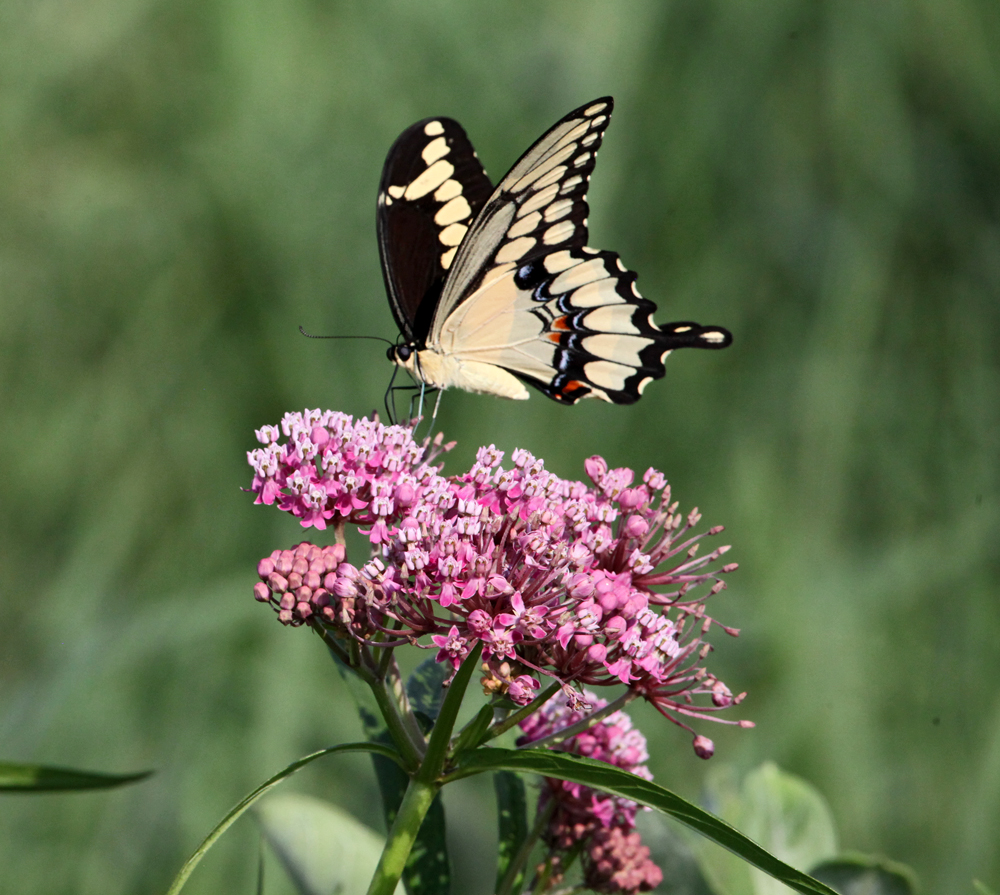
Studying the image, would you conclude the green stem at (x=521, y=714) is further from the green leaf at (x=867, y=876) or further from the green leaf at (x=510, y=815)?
the green leaf at (x=867, y=876)

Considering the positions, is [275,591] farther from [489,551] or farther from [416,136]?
[416,136]

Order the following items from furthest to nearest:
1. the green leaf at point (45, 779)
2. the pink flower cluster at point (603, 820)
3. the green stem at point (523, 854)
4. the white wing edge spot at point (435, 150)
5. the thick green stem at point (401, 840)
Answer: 1. the white wing edge spot at point (435, 150)
2. the pink flower cluster at point (603, 820)
3. the green stem at point (523, 854)
4. the thick green stem at point (401, 840)
5. the green leaf at point (45, 779)

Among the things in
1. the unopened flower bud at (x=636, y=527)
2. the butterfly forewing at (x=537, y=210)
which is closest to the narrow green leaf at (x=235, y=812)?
the unopened flower bud at (x=636, y=527)

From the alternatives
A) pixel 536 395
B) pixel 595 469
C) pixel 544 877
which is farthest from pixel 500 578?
pixel 536 395

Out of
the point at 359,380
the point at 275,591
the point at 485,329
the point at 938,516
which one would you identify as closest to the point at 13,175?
the point at 359,380

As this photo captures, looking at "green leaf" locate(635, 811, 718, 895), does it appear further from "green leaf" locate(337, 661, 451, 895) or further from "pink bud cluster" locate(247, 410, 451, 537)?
"pink bud cluster" locate(247, 410, 451, 537)

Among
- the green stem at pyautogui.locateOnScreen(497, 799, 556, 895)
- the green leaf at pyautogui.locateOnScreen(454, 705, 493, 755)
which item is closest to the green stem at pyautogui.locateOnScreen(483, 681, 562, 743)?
the green leaf at pyautogui.locateOnScreen(454, 705, 493, 755)
